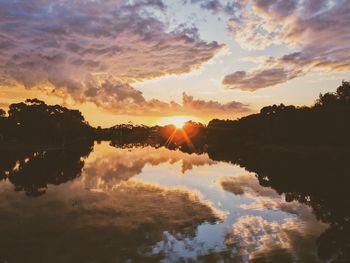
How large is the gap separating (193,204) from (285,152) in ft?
211

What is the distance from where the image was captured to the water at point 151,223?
65.3 feet

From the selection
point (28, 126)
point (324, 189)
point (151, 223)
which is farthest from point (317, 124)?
point (28, 126)

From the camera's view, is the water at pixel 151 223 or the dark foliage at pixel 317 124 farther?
the dark foliage at pixel 317 124

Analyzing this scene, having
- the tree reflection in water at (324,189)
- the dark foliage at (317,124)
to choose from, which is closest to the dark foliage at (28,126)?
the dark foliage at (317,124)

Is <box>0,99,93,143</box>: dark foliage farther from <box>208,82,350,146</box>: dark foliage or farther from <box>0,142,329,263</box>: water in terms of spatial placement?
<box>0,142,329,263</box>: water

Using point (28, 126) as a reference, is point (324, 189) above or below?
below

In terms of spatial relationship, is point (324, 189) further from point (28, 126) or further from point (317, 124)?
point (28, 126)

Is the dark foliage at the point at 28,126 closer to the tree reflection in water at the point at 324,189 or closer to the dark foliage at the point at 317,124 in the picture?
the dark foliage at the point at 317,124

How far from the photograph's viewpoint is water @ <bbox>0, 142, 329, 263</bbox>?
65.3 ft

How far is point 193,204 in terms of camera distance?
33688mm

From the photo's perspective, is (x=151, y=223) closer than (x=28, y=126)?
Yes

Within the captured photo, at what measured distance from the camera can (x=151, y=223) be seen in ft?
86.3

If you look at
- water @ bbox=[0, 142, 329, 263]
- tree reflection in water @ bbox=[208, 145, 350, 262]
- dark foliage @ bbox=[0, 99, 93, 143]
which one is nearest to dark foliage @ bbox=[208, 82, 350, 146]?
tree reflection in water @ bbox=[208, 145, 350, 262]

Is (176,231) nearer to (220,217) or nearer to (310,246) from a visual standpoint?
(220,217)
